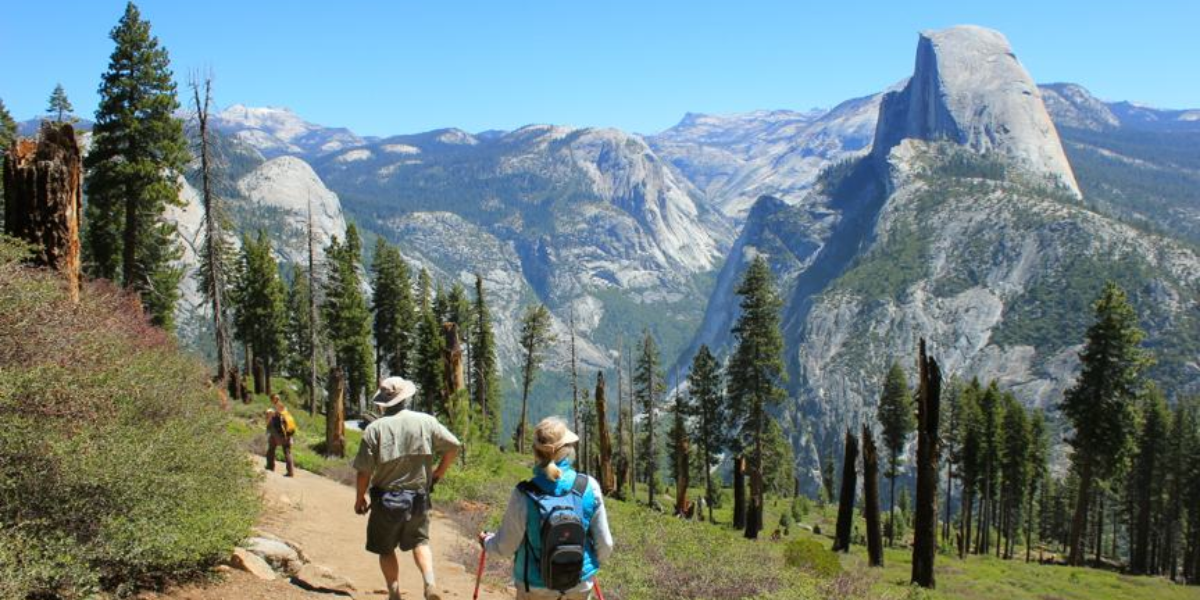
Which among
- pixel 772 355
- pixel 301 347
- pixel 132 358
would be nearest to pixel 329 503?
pixel 132 358

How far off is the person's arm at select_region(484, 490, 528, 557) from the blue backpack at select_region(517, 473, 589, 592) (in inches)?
4.3

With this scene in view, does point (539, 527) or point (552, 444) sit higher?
point (552, 444)

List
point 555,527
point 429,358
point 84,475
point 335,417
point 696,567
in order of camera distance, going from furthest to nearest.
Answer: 1. point 429,358
2. point 335,417
3. point 696,567
4. point 84,475
5. point 555,527

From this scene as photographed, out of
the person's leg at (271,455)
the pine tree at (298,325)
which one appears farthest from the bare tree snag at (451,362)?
the pine tree at (298,325)

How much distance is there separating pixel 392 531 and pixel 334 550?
14.9 feet

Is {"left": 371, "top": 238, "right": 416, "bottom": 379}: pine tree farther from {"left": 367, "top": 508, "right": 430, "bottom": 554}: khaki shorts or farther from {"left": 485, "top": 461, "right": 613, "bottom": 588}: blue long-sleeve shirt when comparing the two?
{"left": 485, "top": 461, "right": 613, "bottom": 588}: blue long-sleeve shirt

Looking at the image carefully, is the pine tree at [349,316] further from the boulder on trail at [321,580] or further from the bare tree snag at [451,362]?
the boulder on trail at [321,580]

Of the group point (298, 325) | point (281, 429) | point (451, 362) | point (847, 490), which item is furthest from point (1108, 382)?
point (298, 325)

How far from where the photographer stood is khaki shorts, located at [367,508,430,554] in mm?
8211

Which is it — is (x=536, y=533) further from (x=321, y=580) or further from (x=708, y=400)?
(x=708, y=400)

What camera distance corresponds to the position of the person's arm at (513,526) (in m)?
5.95

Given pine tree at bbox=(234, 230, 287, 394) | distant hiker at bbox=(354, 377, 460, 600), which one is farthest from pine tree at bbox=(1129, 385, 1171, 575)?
pine tree at bbox=(234, 230, 287, 394)

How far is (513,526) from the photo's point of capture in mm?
5988

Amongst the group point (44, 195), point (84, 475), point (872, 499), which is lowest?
point (872, 499)
